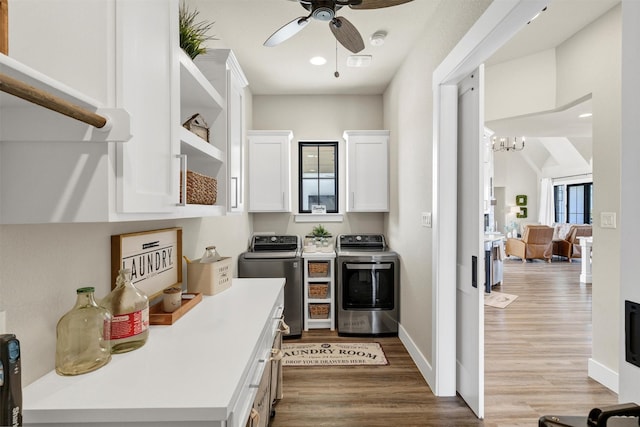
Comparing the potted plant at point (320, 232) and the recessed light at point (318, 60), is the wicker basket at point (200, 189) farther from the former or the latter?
the potted plant at point (320, 232)

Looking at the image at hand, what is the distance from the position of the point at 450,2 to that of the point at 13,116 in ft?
7.87

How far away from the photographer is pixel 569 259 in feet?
27.6

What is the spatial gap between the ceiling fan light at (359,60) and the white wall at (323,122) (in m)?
1.05

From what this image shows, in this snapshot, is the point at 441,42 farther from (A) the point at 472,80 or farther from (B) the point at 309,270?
(B) the point at 309,270

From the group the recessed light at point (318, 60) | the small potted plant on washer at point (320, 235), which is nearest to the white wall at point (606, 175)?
the recessed light at point (318, 60)

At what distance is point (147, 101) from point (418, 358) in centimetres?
272

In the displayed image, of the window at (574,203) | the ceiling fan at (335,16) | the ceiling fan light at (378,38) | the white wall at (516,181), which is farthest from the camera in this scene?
the white wall at (516,181)

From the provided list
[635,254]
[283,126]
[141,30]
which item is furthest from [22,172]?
[283,126]

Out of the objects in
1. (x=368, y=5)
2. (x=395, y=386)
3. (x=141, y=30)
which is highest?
(x=368, y=5)

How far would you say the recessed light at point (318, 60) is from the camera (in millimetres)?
3104

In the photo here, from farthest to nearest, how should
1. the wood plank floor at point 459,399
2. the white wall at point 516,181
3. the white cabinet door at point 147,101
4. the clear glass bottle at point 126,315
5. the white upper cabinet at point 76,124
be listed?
the white wall at point 516,181, the wood plank floor at point 459,399, the clear glass bottle at point 126,315, the white cabinet door at point 147,101, the white upper cabinet at point 76,124

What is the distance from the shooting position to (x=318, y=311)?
362 cm

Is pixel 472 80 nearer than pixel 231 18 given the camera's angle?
Yes

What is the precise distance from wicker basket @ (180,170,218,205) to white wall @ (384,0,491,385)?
1602 mm
